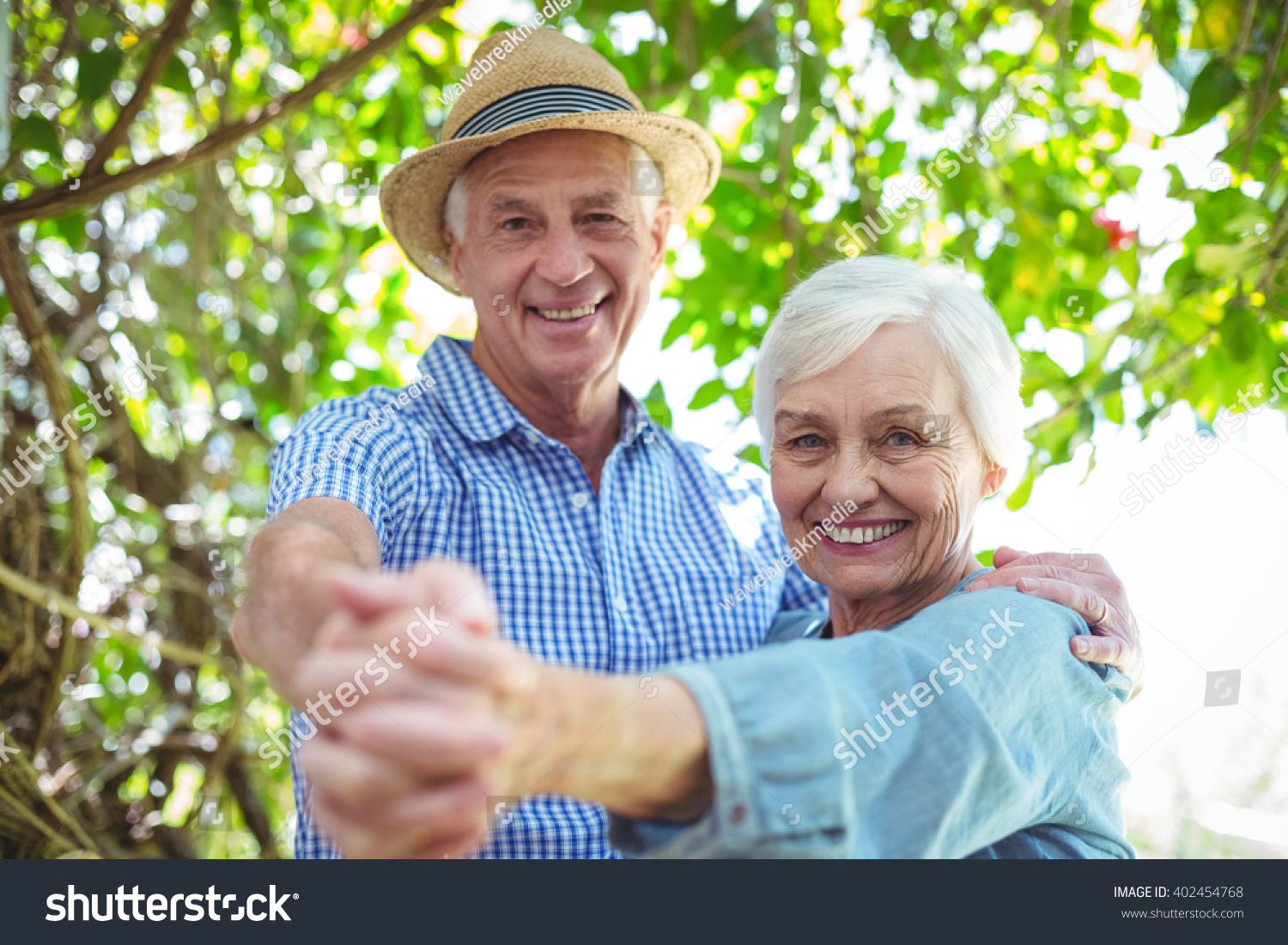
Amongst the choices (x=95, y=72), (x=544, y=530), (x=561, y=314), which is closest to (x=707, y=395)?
(x=561, y=314)

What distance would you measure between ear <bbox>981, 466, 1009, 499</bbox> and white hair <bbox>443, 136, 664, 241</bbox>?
0.83 metres

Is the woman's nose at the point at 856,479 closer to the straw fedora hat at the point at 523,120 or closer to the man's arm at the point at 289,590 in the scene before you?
the man's arm at the point at 289,590

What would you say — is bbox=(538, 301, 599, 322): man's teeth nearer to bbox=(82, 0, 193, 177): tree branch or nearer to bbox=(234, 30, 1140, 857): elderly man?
bbox=(234, 30, 1140, 857): elderly man

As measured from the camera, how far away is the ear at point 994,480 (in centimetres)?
142

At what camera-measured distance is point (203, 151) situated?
1.88 m

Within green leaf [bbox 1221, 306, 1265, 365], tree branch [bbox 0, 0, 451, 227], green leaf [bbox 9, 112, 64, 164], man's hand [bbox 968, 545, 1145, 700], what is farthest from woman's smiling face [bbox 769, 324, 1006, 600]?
green leaf [bbox 9, 112, 64, 164]

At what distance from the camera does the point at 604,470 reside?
1.73m

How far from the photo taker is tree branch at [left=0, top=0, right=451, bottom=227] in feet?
5.73

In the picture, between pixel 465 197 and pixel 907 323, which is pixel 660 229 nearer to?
pixel 465 197

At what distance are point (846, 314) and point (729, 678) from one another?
2.35ft

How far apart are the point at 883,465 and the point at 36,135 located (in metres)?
1.61

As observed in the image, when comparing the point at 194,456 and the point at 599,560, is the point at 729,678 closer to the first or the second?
the point at 599,560

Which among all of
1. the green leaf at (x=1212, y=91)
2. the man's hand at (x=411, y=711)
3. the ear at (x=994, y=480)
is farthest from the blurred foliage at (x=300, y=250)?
the man's hand at (x=411, y=711)

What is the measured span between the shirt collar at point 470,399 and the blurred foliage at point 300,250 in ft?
1.75
